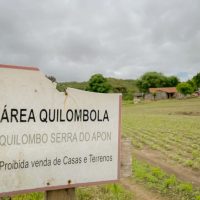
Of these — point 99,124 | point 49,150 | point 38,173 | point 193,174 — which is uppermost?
point 99,124

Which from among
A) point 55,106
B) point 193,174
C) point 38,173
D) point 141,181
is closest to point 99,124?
point 55,106

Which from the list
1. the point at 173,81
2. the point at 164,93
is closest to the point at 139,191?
the point at 164,93

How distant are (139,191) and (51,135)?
4427 mm

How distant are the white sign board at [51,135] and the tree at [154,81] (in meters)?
116

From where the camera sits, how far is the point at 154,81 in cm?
12038

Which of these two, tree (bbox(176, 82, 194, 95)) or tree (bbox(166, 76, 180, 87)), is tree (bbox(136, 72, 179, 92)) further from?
tree (bbox(176, 82, 194, 95))

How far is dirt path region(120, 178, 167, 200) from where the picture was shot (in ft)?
Answer: 20.3

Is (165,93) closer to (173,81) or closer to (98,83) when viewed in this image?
(173,81)

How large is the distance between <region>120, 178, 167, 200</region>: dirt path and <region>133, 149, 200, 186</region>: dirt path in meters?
1.39

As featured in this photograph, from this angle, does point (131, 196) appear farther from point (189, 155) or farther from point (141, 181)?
point (189, 155)

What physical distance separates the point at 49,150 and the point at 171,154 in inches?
359

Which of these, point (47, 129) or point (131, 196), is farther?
point (131, 196)

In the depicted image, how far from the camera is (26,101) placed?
2.50 metres

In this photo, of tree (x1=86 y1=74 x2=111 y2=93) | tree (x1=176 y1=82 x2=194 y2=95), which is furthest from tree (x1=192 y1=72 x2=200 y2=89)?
tree (x1=86 y1=74 x2=111 y2=93)
